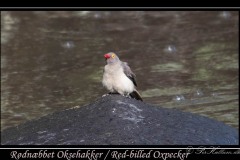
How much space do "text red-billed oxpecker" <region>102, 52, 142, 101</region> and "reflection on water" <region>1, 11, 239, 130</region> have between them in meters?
3.39

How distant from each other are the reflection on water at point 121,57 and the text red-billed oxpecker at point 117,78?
11.1 feet

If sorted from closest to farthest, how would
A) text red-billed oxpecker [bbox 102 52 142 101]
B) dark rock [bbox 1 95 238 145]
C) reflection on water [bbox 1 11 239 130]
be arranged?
1. dark rock [bbox 1 95 238 145]
2. text red-billed oxpecker [bbox 102 52 142 101]
3. reflection on water [bbox 1 11 239 130]

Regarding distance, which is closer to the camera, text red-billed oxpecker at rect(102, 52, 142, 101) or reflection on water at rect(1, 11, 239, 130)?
text red-billed oxpecker at rect(102, 52, 142, 101)

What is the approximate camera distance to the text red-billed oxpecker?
30.7 ft

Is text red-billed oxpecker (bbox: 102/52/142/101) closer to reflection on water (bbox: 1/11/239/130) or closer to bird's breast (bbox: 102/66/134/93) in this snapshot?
bird's breast (bbox: 102/66/134/93)

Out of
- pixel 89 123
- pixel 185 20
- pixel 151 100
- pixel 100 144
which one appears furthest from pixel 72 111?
pixel 185 20

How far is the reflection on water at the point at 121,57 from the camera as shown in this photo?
13.5m

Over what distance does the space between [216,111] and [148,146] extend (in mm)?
5237

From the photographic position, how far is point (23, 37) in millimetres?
18312

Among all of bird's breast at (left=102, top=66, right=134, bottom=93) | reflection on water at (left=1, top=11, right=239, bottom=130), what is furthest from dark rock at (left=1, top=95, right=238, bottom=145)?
reflection on water at (left=1, top=11, right=239, bottom=130)

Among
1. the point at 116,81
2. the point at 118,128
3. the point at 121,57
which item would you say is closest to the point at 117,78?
the point at 116,81

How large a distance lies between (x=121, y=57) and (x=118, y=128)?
823 cm

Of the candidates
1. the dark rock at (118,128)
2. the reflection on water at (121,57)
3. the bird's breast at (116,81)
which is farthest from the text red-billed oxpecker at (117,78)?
the reflection on water at (121,57)

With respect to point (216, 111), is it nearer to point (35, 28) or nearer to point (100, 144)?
point (100, 144)
